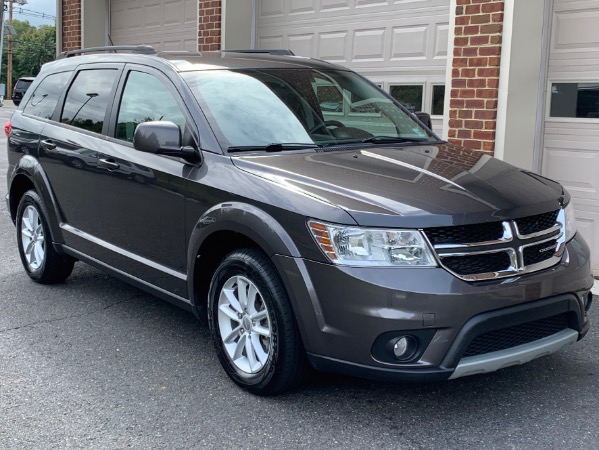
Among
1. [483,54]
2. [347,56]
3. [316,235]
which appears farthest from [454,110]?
[316,235]

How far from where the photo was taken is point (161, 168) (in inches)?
181

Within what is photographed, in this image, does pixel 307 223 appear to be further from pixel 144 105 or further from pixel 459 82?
pixel 459 82

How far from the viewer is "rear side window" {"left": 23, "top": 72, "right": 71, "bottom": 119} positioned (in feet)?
19.9

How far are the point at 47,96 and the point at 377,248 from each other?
3806 millimetres

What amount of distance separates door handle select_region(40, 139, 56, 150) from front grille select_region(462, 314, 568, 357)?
11.9ft

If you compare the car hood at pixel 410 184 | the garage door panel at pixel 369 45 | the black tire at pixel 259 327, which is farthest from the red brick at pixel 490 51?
the black tire at pixel 259 327

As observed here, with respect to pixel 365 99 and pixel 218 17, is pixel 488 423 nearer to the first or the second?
pixel 365 99

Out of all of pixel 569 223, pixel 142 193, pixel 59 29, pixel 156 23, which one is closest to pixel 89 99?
pixel 142 193

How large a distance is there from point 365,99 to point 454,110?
2193 mm

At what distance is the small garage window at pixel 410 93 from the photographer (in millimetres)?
8133

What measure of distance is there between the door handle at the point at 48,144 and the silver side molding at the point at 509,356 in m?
3.63

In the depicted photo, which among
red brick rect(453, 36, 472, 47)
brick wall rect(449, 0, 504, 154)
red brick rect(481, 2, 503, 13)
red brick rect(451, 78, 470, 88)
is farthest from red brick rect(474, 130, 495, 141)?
red brick rect(481, 2, 503, 13)

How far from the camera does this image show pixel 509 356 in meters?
3.59

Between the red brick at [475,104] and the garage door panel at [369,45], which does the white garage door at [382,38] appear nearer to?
the garage door panel at [369,45]
